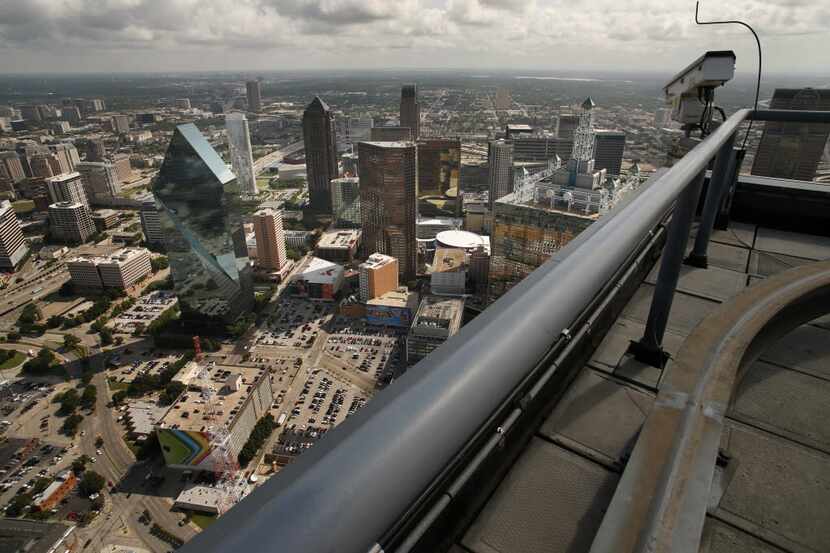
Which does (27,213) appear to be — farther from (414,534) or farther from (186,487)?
(414,534)

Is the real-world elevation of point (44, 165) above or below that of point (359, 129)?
below

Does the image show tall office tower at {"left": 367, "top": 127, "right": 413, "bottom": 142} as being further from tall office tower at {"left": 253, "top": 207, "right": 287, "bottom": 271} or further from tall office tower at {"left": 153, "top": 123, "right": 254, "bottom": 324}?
tall office tower at {"left": 153, "top": 123, "right": 254, "bottom": 324}

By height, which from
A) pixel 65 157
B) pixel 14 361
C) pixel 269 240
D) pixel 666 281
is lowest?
pixel 14 361

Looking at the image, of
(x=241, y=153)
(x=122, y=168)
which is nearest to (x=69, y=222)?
(x=241, y=153)

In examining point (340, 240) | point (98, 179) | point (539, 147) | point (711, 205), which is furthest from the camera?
point (539, 147)

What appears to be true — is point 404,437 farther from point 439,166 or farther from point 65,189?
point 65,189

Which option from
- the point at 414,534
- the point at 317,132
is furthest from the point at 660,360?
the point at 317,132

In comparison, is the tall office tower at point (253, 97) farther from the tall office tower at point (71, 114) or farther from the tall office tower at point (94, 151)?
the tall office tower at point (94, 151)
